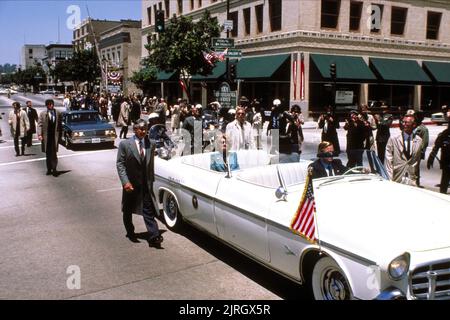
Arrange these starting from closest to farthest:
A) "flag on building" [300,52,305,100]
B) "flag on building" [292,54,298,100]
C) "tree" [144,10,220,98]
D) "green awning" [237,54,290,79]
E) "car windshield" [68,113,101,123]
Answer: "car windshield" [68,113,101,123] < "flag on building" [300,52,305,100] < "flag on building" [292,54,298,100] < "green awning" [237,54,290,79] < "tree" [144,10,220,98]

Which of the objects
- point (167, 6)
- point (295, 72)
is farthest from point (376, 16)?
point (167, 6)

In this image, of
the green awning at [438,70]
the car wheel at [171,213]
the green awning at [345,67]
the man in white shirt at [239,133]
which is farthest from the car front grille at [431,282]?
the green awning at [438,70]

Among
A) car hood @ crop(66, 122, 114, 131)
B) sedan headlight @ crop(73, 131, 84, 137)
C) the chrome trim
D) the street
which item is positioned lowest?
the street

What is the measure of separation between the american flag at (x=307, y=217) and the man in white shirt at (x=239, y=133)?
6154mm

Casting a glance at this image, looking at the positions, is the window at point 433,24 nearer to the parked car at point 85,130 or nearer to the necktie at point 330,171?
A: the parked car at point 85,130

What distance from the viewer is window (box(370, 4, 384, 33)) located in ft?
108

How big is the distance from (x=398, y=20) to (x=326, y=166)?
32.5 meters

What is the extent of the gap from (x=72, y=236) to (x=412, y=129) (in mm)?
6164

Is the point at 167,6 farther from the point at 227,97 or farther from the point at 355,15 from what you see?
the point at 227,97

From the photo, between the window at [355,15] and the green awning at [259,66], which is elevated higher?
the window at [355,15]

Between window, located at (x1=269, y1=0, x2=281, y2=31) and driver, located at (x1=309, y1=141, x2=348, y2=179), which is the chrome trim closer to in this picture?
driver, located at (x1=309, y1=141, x2=348, y2=179)

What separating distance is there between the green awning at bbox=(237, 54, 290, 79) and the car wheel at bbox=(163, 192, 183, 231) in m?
24.4

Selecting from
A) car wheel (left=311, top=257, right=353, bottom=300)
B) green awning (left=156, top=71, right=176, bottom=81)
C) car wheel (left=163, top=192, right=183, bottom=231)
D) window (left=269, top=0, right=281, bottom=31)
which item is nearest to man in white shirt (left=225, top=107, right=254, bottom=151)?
car wheel (left=163, top=192, right=183, bottom=231)

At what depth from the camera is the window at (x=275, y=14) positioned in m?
32.6
